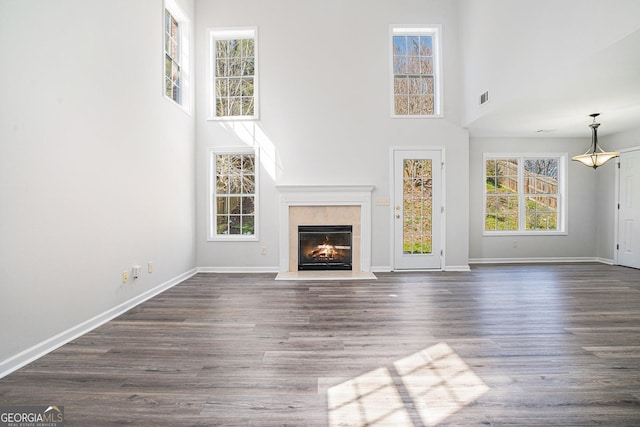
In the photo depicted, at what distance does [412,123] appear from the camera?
17.9ft

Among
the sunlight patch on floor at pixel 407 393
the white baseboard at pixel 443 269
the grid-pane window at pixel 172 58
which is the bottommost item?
the sunlight patch on floor at pixel 407 393

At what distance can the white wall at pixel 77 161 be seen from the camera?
2160 millimetres

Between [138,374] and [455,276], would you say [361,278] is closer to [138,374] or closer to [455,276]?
[455,276]

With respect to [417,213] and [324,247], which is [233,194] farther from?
Result: [417,213]

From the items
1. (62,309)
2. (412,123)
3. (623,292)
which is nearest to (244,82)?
(412,123)

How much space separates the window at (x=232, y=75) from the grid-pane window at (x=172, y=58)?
60 cm

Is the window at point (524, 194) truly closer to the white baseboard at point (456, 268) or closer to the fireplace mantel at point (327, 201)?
the white baseboard at point (456, 268)

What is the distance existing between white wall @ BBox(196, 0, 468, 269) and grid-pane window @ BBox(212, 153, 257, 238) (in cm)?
→ 21

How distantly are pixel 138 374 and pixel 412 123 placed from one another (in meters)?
5.11

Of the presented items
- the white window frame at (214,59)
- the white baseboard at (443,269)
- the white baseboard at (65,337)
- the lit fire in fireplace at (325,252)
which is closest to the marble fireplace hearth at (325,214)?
the white baseboard at (443,269)

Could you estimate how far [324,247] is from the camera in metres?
5.50

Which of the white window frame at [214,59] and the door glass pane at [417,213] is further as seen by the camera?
the door glass pane at [417,213]

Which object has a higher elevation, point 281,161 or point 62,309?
point 281,161

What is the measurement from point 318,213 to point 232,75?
286 centimetres
